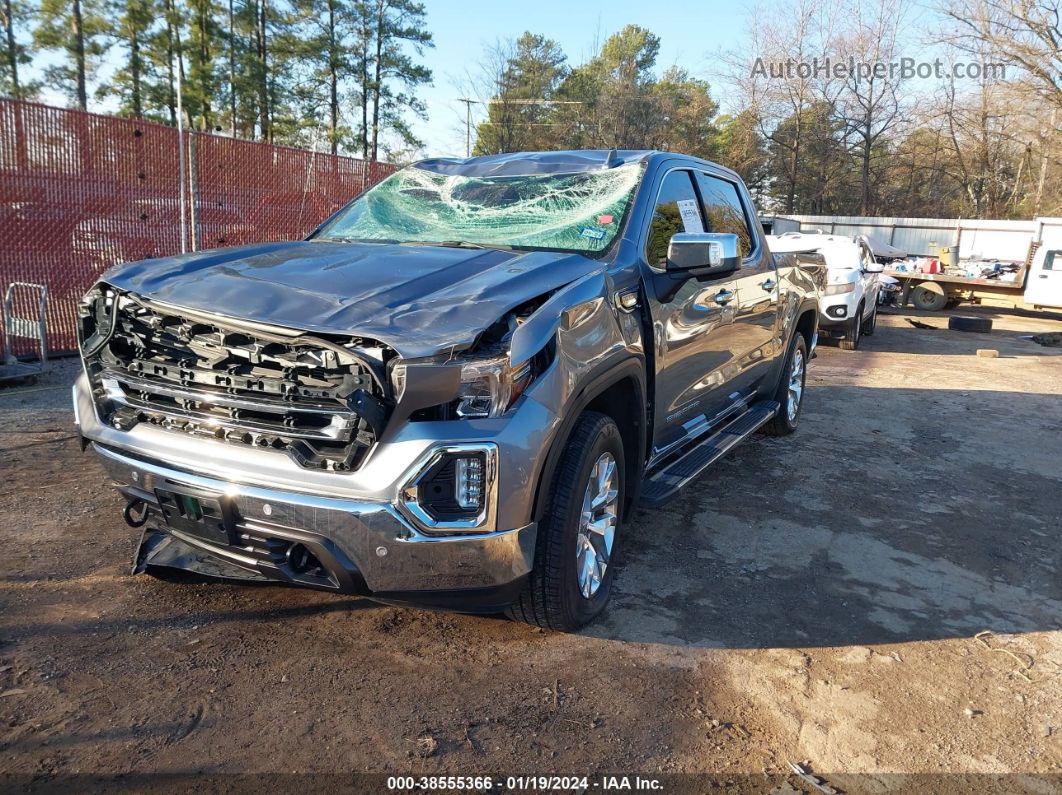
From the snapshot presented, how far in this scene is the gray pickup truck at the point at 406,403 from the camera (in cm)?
248

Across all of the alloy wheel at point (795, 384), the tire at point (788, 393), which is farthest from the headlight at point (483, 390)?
the alloy wheel at point (795, 384)

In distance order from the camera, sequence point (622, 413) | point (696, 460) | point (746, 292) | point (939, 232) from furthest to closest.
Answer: point (939, 232) → point (746, 292) → point (696, 460) → point (622, 413)

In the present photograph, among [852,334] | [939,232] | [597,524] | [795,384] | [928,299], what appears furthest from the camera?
[939,232]

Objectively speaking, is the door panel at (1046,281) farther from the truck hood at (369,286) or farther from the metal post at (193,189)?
the truck hood at (369,286)

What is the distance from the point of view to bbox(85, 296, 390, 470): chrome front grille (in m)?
2.48

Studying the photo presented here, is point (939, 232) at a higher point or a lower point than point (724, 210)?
higher

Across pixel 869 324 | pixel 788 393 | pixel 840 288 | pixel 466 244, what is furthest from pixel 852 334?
pixel 466 244

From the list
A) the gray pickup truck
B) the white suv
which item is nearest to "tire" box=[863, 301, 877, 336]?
the white suv

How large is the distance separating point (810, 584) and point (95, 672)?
121 inches

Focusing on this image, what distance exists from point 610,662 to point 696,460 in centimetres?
153

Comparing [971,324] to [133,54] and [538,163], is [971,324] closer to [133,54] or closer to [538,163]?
[538,163]

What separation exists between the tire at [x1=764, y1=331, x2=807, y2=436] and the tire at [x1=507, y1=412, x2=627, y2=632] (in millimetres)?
3417

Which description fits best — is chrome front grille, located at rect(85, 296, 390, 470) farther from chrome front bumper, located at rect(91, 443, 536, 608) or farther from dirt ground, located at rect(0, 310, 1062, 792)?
dirt ground, located at rect(0, 310, 1062, 792)

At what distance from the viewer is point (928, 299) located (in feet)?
63.5
